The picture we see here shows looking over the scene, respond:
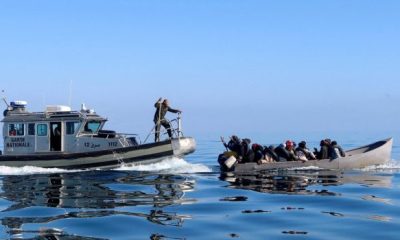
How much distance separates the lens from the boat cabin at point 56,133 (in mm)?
27078

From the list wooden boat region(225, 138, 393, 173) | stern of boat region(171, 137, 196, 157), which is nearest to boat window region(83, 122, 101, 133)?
stern of boat region(171, 137, 196, 157)

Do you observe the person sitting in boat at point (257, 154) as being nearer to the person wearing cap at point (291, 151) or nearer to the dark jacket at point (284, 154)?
the dark jacket at point (284, 154)

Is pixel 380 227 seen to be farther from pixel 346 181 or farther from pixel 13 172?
pixel 13 172

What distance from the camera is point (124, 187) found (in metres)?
20.5

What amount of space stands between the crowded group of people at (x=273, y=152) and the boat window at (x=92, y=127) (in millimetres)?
6227

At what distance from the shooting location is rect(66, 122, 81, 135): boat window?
27181 millimetres

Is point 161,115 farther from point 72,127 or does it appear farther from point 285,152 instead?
point 285,152

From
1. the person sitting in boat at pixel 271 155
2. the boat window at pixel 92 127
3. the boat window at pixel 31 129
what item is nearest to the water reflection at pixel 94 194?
the boat window at pixel 92 127

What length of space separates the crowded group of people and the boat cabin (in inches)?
196

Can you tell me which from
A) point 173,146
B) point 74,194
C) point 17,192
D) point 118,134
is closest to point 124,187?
point 74,194

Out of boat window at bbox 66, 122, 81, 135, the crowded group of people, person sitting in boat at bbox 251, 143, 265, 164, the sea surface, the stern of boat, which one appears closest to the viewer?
the sea surface

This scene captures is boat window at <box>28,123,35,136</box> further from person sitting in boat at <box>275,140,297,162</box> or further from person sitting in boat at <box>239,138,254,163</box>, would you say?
person sitting in boat at <box>275,140,297,162</box>

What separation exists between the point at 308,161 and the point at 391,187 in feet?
19.8

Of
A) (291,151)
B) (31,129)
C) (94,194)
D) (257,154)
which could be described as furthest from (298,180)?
(31,129)
